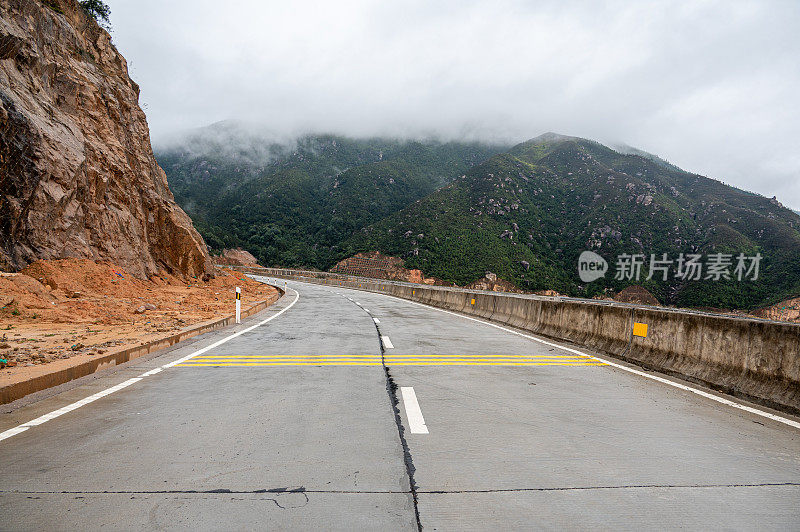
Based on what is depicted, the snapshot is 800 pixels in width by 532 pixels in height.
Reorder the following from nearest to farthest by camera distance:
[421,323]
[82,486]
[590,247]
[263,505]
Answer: [263,505] < [82,486] < [421,323] < [590,247]

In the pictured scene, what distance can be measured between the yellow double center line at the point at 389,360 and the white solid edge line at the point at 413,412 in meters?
2.01

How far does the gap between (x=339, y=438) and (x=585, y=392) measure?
371 cm

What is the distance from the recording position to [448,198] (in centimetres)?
8319

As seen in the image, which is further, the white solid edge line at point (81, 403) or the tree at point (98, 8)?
the tree at point (98, 8)

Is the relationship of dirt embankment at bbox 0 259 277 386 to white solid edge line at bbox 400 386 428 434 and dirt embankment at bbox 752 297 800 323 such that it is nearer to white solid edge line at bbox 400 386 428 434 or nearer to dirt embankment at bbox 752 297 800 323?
white solid edge line at bbox 400 386 428 434

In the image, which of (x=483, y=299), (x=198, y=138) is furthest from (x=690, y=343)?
(x=198, y=138)

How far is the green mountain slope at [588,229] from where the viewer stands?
206 feet

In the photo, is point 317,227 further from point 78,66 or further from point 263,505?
point 263,505

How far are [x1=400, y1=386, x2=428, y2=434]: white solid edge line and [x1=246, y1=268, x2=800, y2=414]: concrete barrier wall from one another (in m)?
4.47

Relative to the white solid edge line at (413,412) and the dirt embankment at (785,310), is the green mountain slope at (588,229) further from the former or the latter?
the white solid edge line at (413,412)

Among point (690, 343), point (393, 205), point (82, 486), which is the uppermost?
point (393, 205)

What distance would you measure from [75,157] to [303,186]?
95821mm

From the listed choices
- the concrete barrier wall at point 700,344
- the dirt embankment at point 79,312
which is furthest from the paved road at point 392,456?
the dirt embankment at point 79,312

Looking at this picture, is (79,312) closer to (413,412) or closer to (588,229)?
(413,412)
